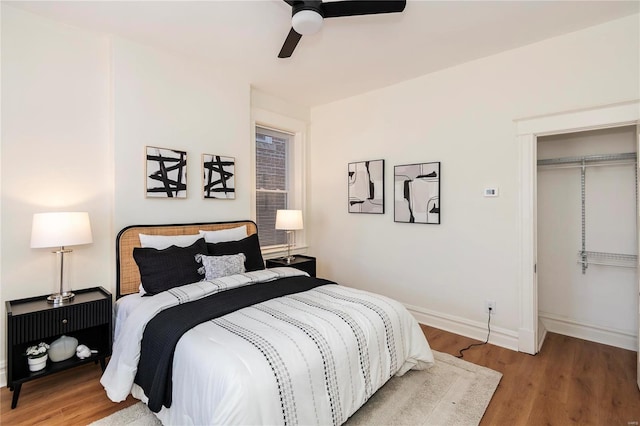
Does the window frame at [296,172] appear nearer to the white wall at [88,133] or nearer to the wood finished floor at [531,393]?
the white wall at [88,133]

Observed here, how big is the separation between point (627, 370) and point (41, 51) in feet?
17.4

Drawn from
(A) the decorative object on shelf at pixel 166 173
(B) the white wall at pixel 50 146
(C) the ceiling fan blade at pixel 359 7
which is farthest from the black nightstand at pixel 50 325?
(C) the ceiling fan blade at pixel 359 7

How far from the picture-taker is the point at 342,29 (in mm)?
2609

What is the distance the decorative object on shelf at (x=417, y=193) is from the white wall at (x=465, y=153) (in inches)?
3.2

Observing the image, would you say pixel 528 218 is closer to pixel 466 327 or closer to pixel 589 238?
pixel 589 238

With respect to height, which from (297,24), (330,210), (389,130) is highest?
(297,24)

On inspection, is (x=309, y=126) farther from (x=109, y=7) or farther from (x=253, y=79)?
(x=109, y=7)

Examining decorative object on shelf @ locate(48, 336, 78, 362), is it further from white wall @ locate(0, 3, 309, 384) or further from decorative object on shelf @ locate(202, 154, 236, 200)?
decorative object on shelf @ locate(202, 154, 236, 200)

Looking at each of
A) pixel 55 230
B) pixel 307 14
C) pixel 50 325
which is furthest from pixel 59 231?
pixel 307 14

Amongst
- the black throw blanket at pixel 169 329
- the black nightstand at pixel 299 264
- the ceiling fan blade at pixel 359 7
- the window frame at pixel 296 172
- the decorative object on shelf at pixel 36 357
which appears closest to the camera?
the black throw blanket at pixel 169 329

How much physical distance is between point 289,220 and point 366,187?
1060 mm

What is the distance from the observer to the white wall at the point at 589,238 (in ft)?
9.98

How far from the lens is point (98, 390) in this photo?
7.62 ft

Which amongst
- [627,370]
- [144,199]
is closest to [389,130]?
[144,199]
